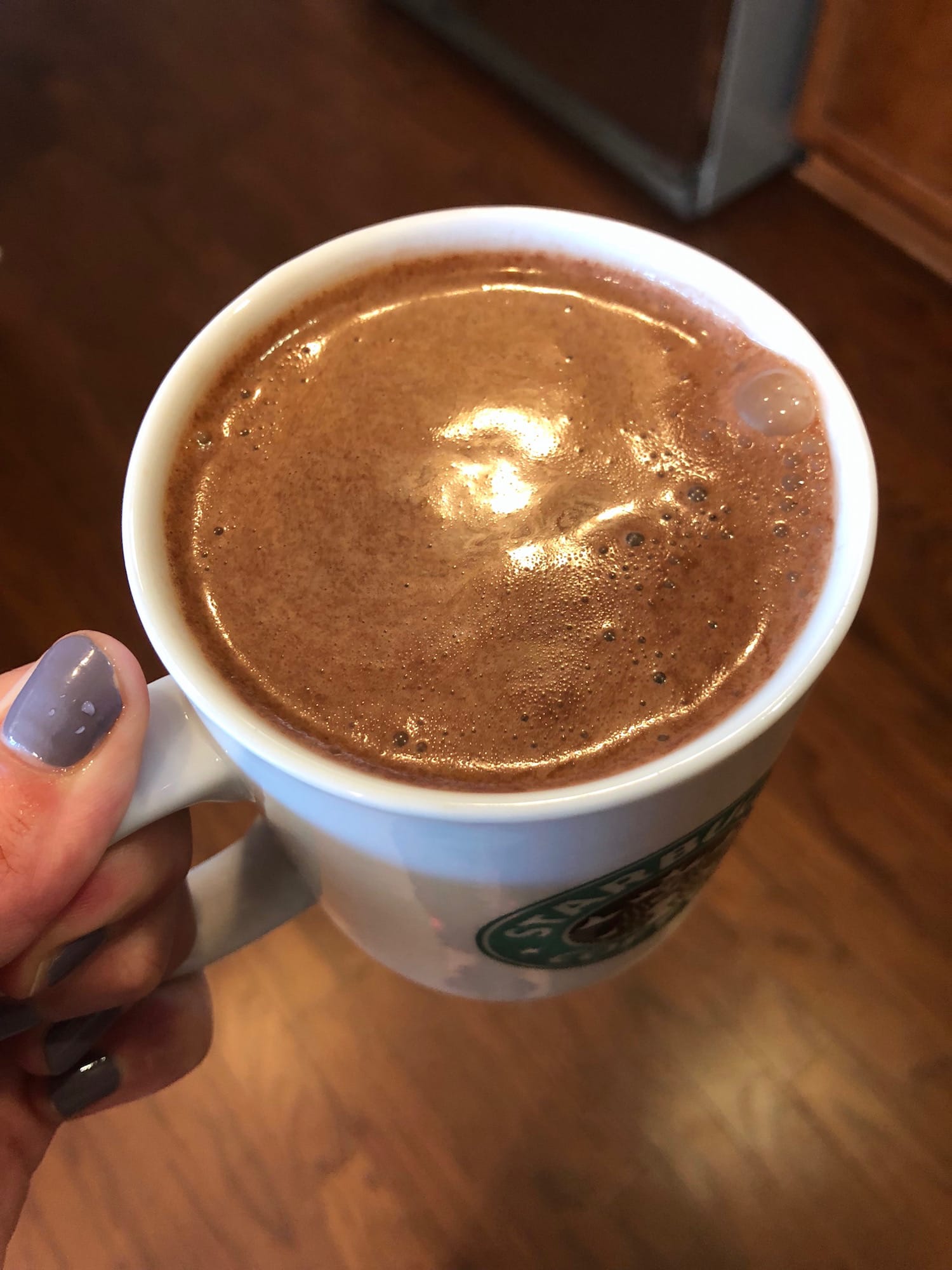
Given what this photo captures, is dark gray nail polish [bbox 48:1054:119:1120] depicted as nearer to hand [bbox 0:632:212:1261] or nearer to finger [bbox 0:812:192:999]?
hand [bbox 0:632:212:1261]

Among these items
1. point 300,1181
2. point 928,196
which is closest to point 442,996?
point 300,1181

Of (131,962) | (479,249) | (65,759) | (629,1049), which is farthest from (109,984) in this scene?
(479,249)

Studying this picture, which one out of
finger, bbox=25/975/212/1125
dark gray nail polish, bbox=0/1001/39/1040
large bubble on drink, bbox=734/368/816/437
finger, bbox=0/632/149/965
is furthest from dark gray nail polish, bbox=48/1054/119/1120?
large bubble on drink, bbox=734/368/816/437

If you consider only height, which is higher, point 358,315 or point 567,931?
point 358,315

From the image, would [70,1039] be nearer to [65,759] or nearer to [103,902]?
[103,902]

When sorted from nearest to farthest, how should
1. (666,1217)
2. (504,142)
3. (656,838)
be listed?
(656,838), (666,1217), (504,142)

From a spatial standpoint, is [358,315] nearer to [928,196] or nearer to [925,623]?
[925,623]

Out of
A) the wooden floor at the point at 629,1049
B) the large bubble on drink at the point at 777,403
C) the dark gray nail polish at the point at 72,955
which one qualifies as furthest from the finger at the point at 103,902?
the large bubble on drink at the point at 777,403
